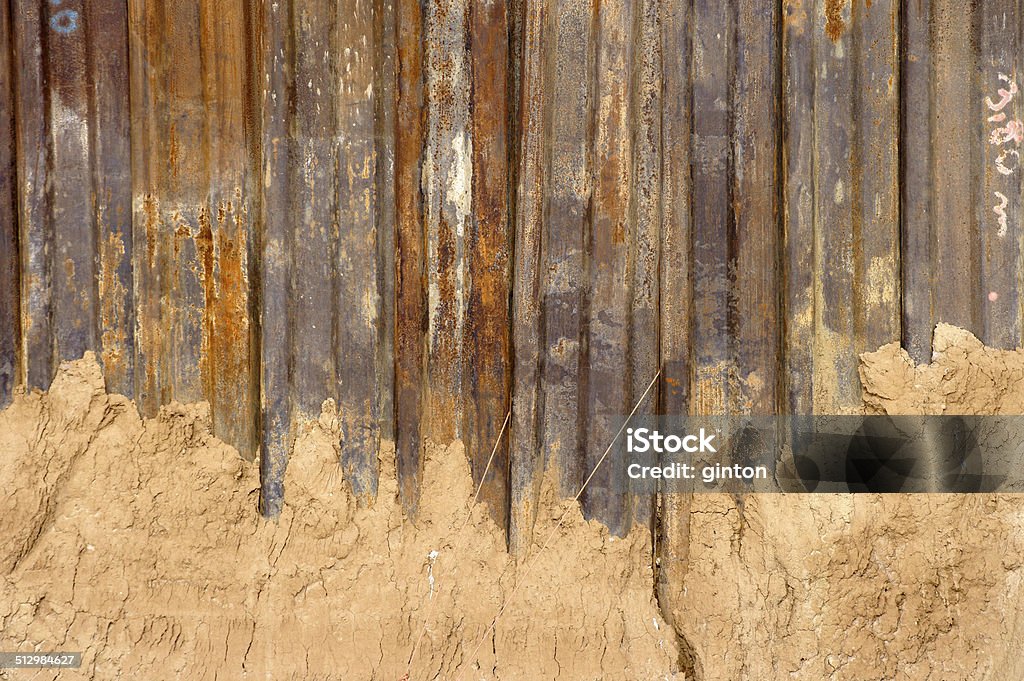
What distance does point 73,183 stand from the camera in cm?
259

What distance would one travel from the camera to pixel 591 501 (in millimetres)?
2543

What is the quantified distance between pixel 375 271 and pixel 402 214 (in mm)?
229

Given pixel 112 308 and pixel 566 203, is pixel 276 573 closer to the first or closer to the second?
pixel 112 308

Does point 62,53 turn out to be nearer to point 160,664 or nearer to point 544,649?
point 160,664

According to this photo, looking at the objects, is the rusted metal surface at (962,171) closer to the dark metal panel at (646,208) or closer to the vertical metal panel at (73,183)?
the dark metal panel at (646,208)

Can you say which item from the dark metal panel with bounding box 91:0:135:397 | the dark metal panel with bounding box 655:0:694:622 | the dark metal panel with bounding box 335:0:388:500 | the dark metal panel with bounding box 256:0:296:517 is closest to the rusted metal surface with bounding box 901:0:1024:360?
the dark metal panel with bounding box 655:0:694:622

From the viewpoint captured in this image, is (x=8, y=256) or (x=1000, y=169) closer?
(x=1000, y=169)

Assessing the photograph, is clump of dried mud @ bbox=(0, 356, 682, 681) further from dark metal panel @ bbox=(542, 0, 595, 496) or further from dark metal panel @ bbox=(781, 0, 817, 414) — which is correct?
dark metal panel @ bbox=(781, 0, 817, 414)

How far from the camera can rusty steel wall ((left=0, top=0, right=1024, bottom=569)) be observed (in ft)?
8.18

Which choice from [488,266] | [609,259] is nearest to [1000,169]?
[609,259]

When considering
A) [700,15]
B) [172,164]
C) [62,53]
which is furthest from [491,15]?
[62,53]

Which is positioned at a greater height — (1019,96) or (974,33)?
(974,33)

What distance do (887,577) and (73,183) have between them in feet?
10.7

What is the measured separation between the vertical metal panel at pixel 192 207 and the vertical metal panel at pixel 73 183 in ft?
0.24
